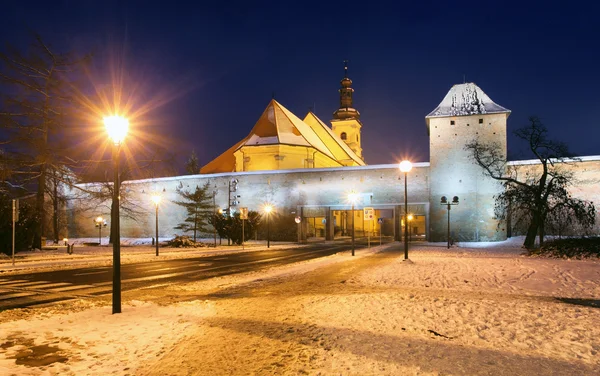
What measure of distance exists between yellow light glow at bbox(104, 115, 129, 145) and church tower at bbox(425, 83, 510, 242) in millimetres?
38265

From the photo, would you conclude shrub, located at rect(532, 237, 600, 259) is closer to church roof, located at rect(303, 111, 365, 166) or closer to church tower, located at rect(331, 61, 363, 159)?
church roof, located at rect(303, 111, 365, 166)

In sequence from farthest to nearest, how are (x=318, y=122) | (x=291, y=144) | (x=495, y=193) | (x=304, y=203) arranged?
1. (x=318, y=122)
2. (x=291, y=144)
3. (x=304, y=203)
4. (x=495, y=193)

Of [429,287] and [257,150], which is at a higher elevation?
[257,150]

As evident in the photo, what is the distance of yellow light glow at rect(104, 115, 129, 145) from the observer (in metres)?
7.97

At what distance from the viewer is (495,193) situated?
4106 cm

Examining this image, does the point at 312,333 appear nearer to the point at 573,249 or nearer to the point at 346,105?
the point at 573,249

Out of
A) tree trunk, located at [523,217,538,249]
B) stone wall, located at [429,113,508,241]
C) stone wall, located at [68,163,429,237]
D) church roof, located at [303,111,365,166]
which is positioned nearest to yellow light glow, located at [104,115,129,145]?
tree trunk, located at [523,217,538,249]

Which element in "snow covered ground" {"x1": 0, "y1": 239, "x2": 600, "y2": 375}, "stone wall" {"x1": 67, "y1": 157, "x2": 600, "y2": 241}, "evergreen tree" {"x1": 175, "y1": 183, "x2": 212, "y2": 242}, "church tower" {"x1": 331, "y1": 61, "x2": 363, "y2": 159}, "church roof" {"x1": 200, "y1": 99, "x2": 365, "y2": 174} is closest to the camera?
"snow covered ground" {"x1": 0, "y1": 239, "x2": 600, "y2": 375}

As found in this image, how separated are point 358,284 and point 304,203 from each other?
35.0m

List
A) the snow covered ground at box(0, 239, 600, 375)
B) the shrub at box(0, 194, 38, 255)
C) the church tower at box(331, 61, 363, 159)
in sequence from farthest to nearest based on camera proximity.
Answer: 1. the church tower at box(331, 61, 363, 159)
2. the shrub at box(0, 194, 38, 255)
3. the snow covered ground at box(0, 239, 600, 375)

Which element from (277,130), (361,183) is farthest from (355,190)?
(277,130)

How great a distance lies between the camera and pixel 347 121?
261ft

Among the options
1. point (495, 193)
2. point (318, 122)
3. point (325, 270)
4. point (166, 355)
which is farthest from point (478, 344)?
point (318, 122)

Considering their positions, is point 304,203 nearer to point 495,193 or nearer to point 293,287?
point 495,193
